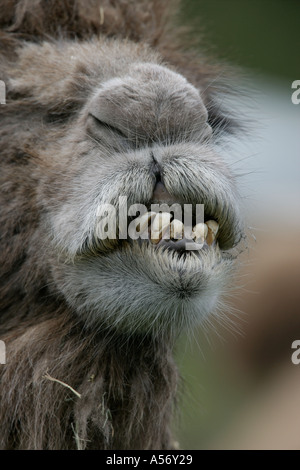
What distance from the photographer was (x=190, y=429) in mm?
5918

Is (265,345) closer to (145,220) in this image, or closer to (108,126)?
(108,126)

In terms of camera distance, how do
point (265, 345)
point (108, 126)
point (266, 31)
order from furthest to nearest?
point (266, 31) < point (265, 345) < point (108, 126)

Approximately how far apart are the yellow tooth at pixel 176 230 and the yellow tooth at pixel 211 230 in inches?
5.0

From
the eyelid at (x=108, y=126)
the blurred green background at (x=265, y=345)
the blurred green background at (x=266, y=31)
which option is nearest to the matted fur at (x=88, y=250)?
the eyelid at (x=108, y=126)

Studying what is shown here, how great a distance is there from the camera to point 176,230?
6.75 feet

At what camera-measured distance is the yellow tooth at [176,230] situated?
2052mm

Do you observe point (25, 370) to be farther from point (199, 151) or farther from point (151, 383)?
point (199, 151)

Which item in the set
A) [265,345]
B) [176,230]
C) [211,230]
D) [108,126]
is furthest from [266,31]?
[176,230]

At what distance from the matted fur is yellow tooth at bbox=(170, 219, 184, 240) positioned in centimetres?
6

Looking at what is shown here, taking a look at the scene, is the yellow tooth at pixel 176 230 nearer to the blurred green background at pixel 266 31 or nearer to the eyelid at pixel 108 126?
the eyelid at pixel 108 126

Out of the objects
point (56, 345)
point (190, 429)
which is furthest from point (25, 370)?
point (190, 429)

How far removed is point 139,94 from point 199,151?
0.92ft

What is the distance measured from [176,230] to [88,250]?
1.01ft

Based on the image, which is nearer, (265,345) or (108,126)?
(108,126)
